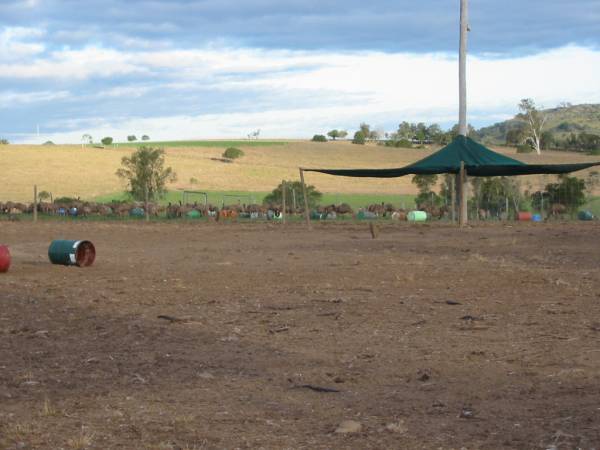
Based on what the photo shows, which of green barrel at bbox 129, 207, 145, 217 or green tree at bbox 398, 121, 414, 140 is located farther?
green tree at bbox 398, 121, 414, 140

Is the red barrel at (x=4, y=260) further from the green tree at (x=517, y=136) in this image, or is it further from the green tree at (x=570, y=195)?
the green tree at (x=517, y=136)

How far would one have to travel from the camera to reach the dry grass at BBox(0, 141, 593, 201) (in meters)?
65.1

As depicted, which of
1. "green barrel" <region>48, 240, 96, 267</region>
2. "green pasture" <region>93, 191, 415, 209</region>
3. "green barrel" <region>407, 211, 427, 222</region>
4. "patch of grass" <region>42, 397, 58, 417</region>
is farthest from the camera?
"green pasture" <region>93, 191, 415, 209</region>

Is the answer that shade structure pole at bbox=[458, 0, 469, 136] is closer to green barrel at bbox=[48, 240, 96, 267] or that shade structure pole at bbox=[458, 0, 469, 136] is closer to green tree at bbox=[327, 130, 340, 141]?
green barrel at bbox=[48, 240, 96, 267]

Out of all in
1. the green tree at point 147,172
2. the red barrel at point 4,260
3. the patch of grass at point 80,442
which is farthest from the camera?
the green tree at point 147,172

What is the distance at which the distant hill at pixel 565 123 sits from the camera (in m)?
152

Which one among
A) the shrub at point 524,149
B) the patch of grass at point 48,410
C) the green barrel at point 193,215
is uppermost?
the shrub at point 524,149

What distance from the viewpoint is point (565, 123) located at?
522 feet

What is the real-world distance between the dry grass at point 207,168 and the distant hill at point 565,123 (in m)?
62.8

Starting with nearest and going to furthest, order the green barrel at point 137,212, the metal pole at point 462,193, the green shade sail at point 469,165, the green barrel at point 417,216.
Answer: the green shade sail at point 469,165 < the metal pole at point 462,193 < the green barrel at point 417,216 < the green barrel at point 137,212

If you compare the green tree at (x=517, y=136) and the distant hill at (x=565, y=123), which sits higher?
the distant hill at (x=565, y=123)

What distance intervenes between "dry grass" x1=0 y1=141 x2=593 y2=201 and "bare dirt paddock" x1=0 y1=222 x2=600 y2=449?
44.9 meters

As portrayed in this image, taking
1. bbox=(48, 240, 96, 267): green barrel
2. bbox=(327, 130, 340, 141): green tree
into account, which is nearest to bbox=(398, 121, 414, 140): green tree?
bbox=(327, 130, 340, 141): green tree

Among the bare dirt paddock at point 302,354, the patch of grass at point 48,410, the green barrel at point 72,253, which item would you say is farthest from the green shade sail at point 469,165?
the patch of grass at point 48,410
